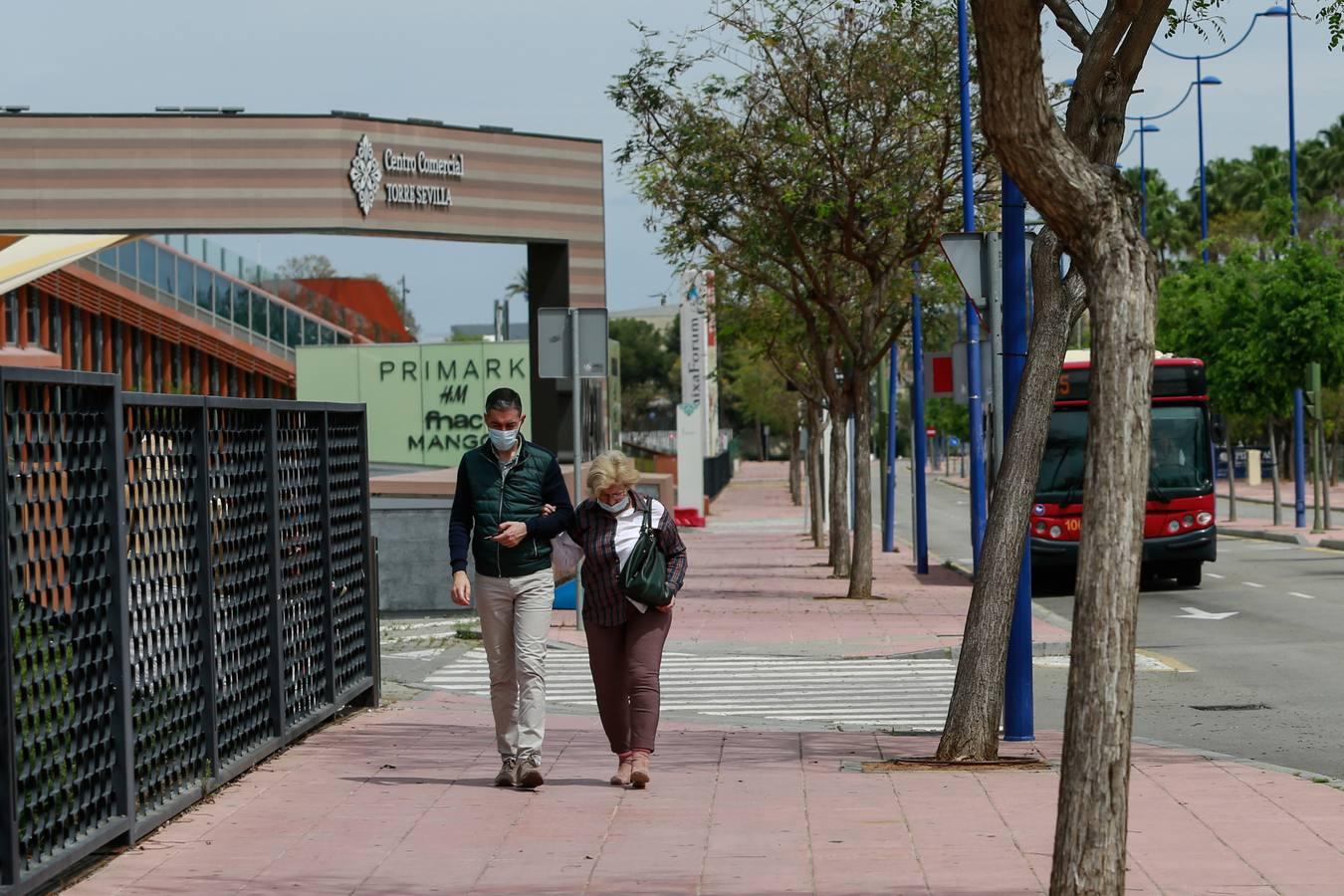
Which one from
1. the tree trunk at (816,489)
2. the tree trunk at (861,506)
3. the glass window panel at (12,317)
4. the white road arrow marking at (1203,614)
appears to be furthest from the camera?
the glass window panel at (12,317)

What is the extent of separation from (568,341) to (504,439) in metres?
8.76

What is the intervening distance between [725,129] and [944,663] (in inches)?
364

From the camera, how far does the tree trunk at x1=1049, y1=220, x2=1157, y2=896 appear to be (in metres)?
5.16

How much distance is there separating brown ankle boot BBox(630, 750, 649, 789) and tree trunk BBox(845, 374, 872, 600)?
13628mm

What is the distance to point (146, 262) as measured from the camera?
43906 mm

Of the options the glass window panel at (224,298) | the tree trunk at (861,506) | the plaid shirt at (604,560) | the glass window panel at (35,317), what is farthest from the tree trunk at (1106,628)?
the glass window panel at (224,298)

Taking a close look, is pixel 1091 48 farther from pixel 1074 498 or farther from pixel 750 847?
pixel 1074 498

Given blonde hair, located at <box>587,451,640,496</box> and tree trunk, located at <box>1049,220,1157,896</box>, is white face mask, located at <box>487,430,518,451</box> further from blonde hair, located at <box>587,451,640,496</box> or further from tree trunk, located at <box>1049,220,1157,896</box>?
tree trunk, located at <box>1049,220,1157,896</box>

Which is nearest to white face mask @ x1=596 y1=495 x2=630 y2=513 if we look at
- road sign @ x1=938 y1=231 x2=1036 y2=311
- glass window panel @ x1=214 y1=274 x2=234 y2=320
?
road sign @ x1=938 y1=231 x2=1036 y2=311

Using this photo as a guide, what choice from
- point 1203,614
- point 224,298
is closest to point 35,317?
point 224,298

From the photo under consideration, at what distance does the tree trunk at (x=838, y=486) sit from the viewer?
83.6 feet

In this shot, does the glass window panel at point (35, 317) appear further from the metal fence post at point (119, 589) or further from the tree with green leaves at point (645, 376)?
the tree with green leaves at point (645, 376)

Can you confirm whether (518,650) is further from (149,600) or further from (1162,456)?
(1162,456)

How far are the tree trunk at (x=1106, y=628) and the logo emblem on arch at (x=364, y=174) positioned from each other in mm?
26209
